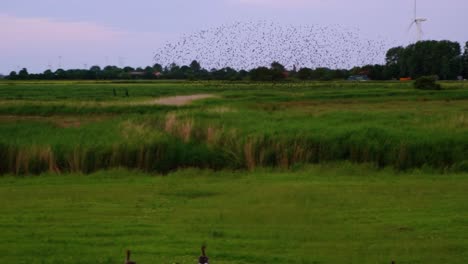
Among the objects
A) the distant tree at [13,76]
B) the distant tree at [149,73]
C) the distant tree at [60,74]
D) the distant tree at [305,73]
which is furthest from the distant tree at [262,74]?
the distant tree at [13,76]

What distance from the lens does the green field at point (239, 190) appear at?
11000mm

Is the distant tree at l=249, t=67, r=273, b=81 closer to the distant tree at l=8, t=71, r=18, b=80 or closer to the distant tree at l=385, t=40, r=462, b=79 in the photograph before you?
the distant tree at l=385, t=40, r=462, b=79

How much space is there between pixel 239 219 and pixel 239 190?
16.4 feet

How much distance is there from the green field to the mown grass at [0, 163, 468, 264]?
4cm

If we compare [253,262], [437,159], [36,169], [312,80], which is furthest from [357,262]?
[312,80]

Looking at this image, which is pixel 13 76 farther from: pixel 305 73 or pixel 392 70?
pixel 392 70

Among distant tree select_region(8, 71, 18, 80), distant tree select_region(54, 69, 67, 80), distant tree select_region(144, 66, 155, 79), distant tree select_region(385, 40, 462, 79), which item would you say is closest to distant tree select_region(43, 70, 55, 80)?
distant tree select_region(54, 69, 67, 80)

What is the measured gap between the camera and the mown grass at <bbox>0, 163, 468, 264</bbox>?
34.6 feet

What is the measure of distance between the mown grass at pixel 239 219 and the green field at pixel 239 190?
0.12 feet

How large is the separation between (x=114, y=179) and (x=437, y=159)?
11377 millimetres

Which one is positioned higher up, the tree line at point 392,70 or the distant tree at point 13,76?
the tree line at point 392,70

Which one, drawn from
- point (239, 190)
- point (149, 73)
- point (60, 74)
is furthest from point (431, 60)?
point (239, 190)

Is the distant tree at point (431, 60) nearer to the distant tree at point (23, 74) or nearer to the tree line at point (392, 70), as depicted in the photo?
the tree line at point (392, 70)

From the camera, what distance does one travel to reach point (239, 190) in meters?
18.8
